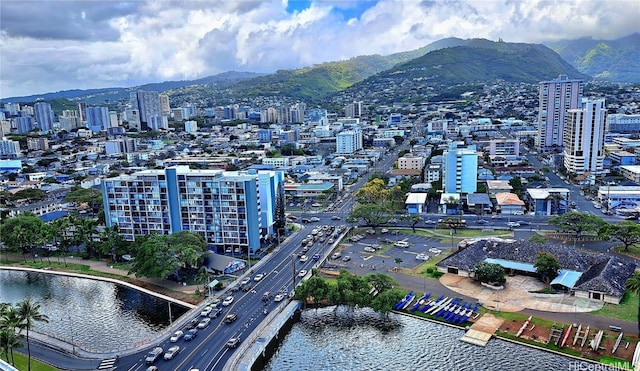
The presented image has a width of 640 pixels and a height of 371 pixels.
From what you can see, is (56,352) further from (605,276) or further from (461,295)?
(605,276)

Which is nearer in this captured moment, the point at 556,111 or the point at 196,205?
the point at 196,205

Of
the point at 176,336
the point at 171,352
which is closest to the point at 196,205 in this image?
the point at 176,336

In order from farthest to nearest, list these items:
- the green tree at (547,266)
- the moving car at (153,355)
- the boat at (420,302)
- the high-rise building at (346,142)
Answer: the high-rise building at (346,142)
the green tree at (547,266)
the boat at (420,302)
the moving car at (153,355)

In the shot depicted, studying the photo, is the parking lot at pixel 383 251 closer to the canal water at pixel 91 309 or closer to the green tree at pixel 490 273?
the green tree at pixel 490 273

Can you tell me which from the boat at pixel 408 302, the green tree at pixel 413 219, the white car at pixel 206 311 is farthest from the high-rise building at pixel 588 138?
the white car at pixel 206 311

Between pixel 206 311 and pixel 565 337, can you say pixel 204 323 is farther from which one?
pixel 565 337

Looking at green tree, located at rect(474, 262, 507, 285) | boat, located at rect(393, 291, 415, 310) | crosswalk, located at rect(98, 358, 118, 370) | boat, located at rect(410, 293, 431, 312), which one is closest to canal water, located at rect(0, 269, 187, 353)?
crosswalk, located at rect(98, 358, 118, 370)

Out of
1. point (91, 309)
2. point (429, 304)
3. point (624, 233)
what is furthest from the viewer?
point (624, 233)
